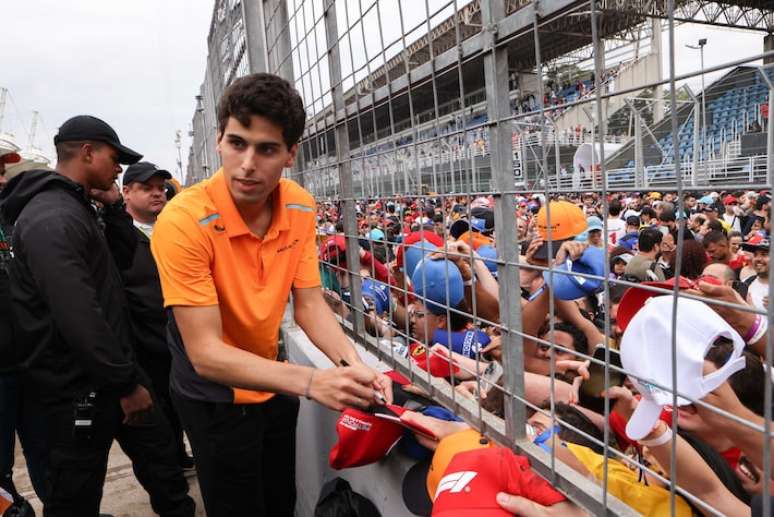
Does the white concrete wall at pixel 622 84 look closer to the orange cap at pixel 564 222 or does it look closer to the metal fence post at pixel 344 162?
the orange cap at pixel 564 222

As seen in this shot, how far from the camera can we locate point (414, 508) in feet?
5.00

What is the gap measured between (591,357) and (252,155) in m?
1.10

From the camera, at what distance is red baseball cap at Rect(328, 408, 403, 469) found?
5.25 feet

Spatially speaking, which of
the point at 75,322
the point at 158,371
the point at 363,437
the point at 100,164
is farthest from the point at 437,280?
the point at 158,371

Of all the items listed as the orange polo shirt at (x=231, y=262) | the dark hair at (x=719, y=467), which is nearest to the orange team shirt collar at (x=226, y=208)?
the orange polo shirt at (x=231, y=262)

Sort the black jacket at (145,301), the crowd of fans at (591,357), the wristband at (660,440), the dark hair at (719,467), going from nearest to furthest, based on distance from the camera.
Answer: the crowd of fans at (591,357) → the wristband at (660,440) → the dark hair at (719,467) → the black jacket at (145,301)

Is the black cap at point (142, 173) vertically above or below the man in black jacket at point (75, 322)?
above

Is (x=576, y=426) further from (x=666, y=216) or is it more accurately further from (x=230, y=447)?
(x=666, y=216)

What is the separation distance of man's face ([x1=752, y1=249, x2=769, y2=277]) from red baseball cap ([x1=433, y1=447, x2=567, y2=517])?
284 cm

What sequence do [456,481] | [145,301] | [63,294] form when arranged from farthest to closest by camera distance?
[145,301] → [63,294] → [456,481]

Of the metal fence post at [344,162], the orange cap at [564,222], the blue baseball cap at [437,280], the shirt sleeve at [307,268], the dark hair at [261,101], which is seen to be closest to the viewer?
the dark hair at [261,101]

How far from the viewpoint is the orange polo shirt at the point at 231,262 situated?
151 cm

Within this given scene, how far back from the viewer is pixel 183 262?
4.91 ft

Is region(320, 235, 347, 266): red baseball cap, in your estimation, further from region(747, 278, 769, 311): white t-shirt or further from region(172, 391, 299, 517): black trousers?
region(747, 278, 769, 311): white t-shirt
